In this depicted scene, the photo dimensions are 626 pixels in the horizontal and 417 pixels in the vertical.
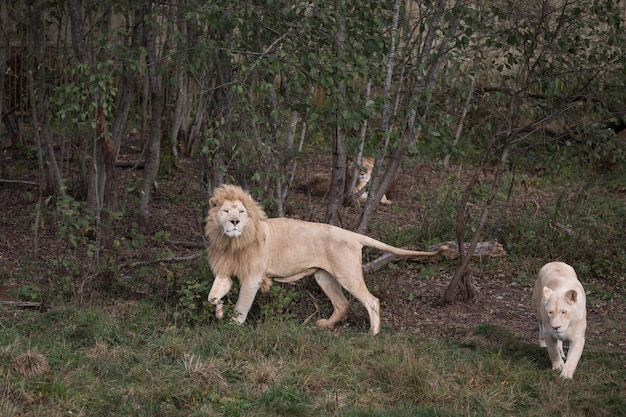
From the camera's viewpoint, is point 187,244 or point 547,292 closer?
point 547,292

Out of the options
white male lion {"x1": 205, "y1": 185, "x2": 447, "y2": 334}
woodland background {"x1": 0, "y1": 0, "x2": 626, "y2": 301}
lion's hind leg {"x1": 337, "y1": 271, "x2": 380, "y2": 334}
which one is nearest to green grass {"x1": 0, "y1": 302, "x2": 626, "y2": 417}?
lion's hind leg {"x1": 337, "y1": 271, "x2": 380, "y2": 334}

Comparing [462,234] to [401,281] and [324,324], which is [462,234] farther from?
[324,324]

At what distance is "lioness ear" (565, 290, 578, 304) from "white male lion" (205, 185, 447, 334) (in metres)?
1.52

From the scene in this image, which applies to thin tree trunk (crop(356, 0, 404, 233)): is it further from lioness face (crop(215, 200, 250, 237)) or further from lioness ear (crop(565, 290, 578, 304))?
lioness ear (crop(565, 290, 578, 304))

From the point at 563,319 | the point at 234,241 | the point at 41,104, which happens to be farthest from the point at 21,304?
the point at 563,319

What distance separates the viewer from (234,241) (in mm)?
7793

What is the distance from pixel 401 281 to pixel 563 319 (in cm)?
305

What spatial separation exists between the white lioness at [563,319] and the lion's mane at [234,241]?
2330 mm

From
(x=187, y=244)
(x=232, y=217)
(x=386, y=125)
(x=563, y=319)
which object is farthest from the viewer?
(x=187, y=244)

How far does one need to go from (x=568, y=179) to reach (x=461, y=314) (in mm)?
6685

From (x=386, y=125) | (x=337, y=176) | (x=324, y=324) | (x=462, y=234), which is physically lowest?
(x=324, y=324)

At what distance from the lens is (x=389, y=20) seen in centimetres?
917

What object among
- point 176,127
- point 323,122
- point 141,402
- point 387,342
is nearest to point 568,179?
point 176,127

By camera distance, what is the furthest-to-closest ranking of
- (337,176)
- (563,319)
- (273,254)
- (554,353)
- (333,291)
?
(337,176)
(333,291)
(273,254)
(554,353)
(563,319)
